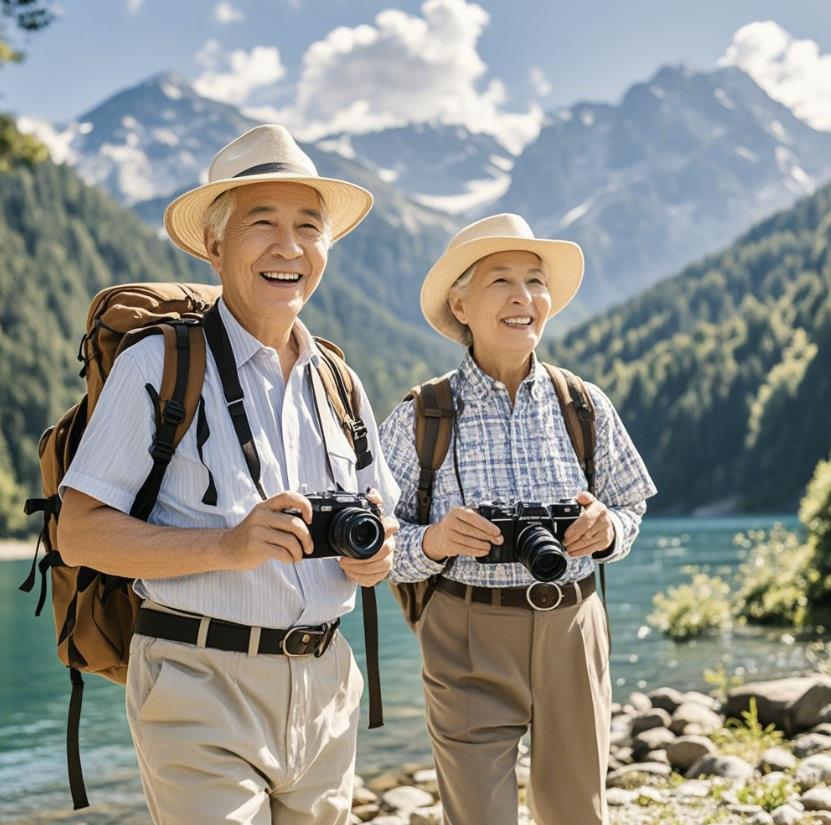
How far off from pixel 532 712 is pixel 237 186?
200 centimetres

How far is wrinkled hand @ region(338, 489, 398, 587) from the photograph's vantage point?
9.30 feet

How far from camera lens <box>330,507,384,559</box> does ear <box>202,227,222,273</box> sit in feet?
2.72

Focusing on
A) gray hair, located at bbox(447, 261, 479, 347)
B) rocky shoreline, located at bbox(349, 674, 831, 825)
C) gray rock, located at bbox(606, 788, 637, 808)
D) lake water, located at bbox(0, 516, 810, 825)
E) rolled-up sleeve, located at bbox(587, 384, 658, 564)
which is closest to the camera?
rolled-up sleeve, located at bbox(587, 384, 658, 564)

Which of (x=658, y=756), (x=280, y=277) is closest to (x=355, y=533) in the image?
(x=280, y=277)

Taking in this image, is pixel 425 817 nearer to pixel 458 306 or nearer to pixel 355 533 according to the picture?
pixel 458 306

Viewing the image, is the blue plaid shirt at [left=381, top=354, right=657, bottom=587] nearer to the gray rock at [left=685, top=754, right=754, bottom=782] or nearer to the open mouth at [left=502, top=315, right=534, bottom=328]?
the open mouth at [left=502, top=315, right=534, bottom=328]

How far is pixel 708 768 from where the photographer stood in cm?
743

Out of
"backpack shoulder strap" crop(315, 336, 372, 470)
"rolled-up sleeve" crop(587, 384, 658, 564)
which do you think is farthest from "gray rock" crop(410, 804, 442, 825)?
"backpack shoulder strap" crop(315, 336, 372, 470)

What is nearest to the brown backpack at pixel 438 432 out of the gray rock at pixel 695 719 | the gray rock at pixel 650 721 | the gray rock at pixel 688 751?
the gray rock at pixel 688 751

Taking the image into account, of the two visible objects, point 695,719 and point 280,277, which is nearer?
point 280,277

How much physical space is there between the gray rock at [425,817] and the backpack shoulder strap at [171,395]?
532 centimetres

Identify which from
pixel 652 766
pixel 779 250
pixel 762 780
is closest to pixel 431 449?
pixel 762 780

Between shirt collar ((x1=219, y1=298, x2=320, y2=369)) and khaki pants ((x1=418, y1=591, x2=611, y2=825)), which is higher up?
shirt collar ((x1=219, y1=298, x2=320, y2=369))

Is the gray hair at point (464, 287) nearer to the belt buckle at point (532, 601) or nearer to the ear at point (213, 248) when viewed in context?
the belt buckle at point (532, 601)
